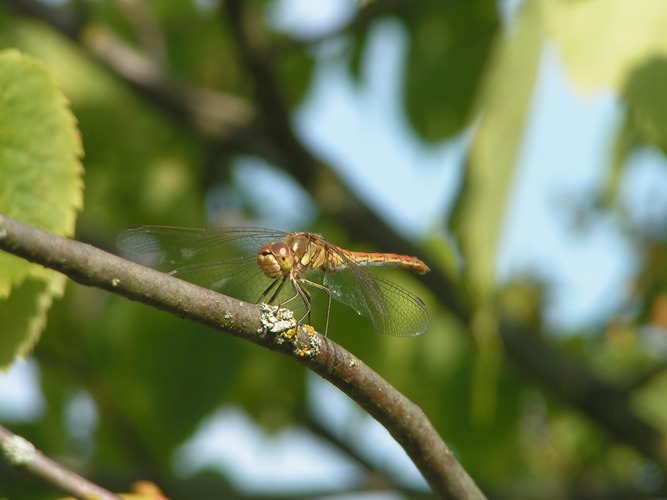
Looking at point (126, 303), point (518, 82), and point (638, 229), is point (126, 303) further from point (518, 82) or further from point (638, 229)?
point (638, 229)

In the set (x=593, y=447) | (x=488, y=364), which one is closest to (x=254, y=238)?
(x=488, y=364)

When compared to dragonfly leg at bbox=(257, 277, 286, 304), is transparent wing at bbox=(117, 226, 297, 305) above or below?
above

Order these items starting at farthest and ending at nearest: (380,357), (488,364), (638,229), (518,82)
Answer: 1. (638,229)
2. (380,357)
3. (488,364)
4. (518,82)

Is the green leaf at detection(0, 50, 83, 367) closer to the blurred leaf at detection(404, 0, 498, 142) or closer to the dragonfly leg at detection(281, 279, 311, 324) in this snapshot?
the dragonfly leg at detection(281, 279, 311, 324)

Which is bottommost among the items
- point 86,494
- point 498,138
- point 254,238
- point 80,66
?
point 86,494

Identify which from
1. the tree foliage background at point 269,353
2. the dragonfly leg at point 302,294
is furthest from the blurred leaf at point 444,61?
the dragonfly leg at point 302,294

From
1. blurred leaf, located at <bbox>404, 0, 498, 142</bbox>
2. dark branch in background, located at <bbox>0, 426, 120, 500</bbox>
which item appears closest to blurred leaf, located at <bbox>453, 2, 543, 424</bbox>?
dark branch in background, located at <bbox>0, 426, 120, 500</bbox>
